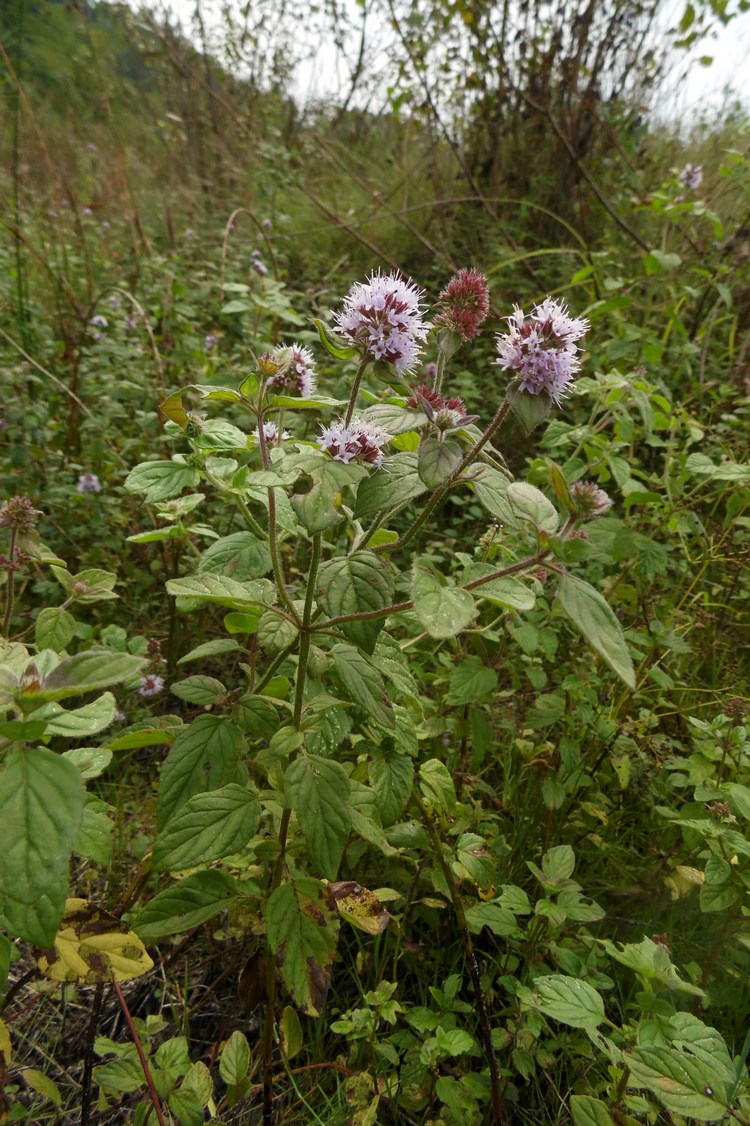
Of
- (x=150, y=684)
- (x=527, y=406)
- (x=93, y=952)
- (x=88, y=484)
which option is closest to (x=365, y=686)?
(x=527, y=406)

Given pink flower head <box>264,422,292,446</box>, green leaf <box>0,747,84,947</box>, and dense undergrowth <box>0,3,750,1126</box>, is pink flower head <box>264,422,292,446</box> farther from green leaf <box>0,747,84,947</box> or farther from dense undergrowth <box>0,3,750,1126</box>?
green leaf <box>0,747,84,947</box>

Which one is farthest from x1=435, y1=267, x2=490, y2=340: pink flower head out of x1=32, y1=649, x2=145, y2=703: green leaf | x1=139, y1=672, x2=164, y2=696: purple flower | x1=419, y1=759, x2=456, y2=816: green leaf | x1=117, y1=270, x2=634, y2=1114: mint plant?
x1=139, y1=672, x2=164, y2=696: purple flower

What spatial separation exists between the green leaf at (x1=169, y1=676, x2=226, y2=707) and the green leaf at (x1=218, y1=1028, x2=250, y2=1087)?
0.64m

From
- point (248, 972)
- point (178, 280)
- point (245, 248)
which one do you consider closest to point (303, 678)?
point (248, 972)

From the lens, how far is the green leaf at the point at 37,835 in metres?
0.70

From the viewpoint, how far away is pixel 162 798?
1.09 meters

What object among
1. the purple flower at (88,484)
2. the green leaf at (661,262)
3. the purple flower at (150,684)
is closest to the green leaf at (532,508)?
the purple flower at (150,684)

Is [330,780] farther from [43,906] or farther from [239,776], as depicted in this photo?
[43,906]

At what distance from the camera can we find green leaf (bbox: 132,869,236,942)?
1092mm

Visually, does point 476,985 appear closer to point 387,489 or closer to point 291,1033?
point 291,1033

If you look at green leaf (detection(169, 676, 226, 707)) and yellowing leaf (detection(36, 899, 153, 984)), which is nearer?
yellowing leaf (detection(36, 899, 153, 984))

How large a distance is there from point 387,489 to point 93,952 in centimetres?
92

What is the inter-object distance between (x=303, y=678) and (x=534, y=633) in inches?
32.3

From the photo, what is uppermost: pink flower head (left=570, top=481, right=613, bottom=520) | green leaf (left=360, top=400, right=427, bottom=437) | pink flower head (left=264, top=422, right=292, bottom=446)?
green leaf (left=360, top=400, right=427, bottom=437)
